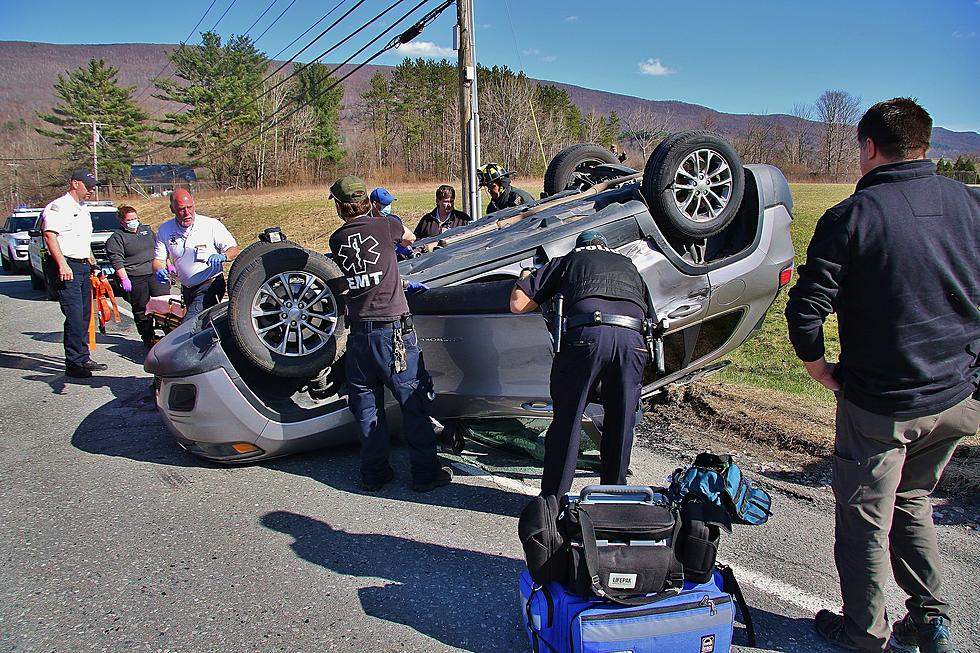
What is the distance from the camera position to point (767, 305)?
5.04m

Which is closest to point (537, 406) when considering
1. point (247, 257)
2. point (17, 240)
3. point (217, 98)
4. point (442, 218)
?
point (247, 257)

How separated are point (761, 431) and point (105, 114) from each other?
71716 millimetres

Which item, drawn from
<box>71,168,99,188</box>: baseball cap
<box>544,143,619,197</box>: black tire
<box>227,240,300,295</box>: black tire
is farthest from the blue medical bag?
<box>71,168,99,188</box>: baseball cap

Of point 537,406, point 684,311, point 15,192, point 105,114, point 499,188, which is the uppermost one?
point 105,114

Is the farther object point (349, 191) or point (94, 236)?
point (94, 236)

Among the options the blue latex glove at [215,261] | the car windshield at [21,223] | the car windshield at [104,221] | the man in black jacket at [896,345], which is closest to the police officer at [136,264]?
the blue latex glove at [215,261]

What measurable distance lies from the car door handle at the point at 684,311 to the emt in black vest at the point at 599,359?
1.10 metres

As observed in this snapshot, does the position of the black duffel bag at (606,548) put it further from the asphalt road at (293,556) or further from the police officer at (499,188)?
the police officer at (499,188)

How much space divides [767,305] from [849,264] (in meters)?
2.57

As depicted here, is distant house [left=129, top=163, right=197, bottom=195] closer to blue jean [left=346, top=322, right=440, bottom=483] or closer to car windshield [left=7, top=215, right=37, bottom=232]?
car windshield [left=7, top=215, right=37, bottom=232]

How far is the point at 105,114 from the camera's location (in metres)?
63.4

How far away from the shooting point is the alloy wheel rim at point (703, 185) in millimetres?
4695

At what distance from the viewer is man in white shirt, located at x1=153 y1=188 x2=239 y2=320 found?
6.02 metres

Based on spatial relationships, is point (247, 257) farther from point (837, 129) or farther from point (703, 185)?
point (837, 129)
